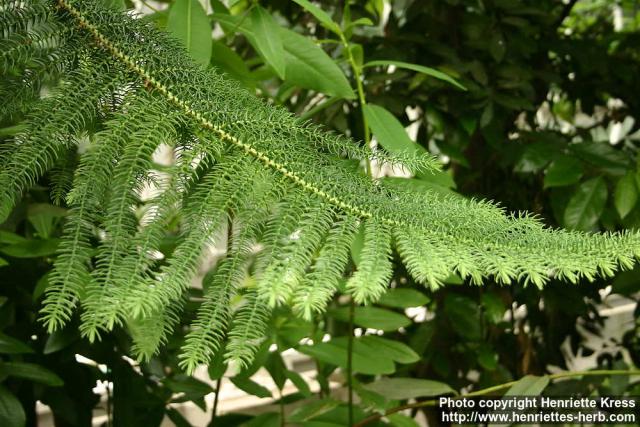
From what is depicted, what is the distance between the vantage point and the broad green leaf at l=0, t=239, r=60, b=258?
2.63 ft

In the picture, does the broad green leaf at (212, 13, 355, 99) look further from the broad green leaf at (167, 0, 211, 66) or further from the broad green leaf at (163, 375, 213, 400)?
the broad green leaf at (163, 375, 213, 400)

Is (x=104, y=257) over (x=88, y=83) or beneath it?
beneath

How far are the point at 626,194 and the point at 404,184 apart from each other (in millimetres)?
506

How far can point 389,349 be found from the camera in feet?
3.00

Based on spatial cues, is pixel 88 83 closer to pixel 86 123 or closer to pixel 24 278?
pixel 86 123

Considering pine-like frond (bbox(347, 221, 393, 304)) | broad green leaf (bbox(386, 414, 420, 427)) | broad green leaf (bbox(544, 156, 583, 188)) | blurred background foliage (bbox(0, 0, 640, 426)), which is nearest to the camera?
pine-like frond (bbox(347, 221, 393, 304))

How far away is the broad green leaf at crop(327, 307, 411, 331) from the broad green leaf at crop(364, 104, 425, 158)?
26 cm

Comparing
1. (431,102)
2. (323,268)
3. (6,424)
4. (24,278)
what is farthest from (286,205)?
(431,102)

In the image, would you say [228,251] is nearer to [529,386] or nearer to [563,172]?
[529,386]

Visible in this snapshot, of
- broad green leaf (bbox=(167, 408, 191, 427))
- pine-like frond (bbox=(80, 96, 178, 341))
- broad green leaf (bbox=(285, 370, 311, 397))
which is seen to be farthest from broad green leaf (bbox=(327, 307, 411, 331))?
pine-like frond (bbox=(80, 96, 178, 341))

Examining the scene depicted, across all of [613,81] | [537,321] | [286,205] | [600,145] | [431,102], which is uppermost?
[613,81]

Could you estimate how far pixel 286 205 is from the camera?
1.39 feet

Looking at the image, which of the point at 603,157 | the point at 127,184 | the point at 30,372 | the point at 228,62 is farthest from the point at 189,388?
the point at 603,157

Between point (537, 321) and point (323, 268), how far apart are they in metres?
1.14
